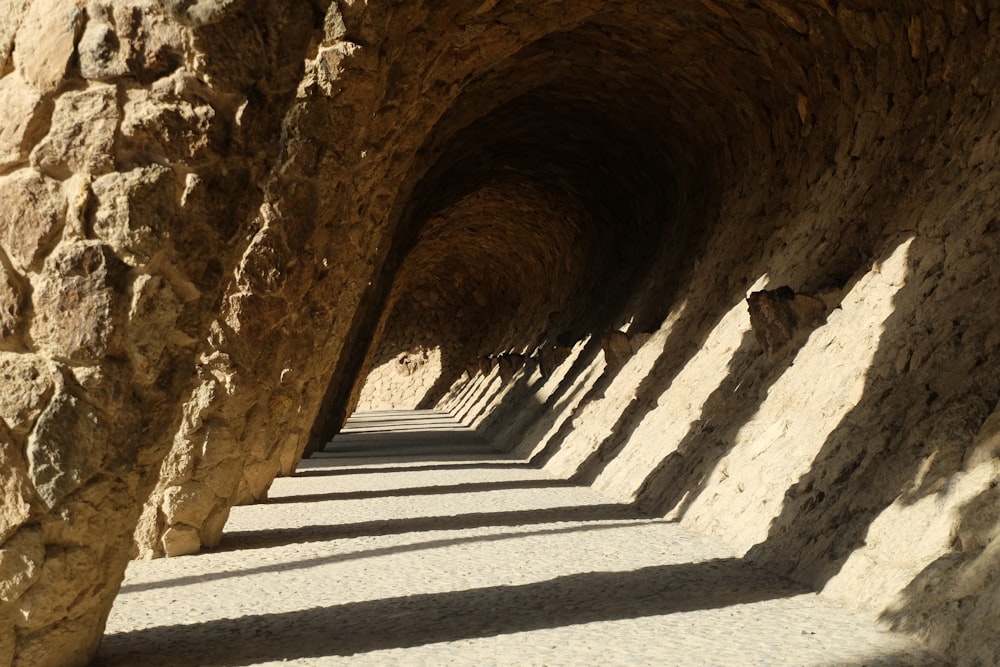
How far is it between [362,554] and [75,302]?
3884mm

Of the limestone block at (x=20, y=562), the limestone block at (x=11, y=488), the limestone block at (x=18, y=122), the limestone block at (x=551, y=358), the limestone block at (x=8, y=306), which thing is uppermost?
the limestone block at (x=551, y=358)

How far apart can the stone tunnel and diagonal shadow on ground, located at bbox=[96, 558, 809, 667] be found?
1.24ft

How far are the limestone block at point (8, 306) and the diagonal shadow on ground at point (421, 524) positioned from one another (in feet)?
13.8

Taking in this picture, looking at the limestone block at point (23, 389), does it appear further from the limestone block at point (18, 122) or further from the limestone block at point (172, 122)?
the limestone block at point (172, 122)

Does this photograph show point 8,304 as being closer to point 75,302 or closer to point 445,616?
point 75,302

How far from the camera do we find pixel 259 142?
4.33 meters

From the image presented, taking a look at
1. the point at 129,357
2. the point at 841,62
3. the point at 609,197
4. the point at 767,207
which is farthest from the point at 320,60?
the point at 609,197

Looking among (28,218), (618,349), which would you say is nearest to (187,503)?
(28,218)

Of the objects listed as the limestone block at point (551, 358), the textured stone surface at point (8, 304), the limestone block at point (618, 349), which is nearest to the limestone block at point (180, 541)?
the textured stone surface at point (8, 304)

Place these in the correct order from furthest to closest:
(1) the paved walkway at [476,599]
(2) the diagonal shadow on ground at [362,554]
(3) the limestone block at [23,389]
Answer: (2) the diagonal shadow on ground at [362,554] → (1) the paved walkway at [476,599] → (3) the limestone block at [23,389]

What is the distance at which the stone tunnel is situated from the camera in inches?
155

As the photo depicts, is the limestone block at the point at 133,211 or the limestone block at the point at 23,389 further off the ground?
the limestone block at the point at 133,211

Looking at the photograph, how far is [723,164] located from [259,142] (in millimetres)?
9932

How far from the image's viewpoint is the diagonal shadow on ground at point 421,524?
26.7ft
